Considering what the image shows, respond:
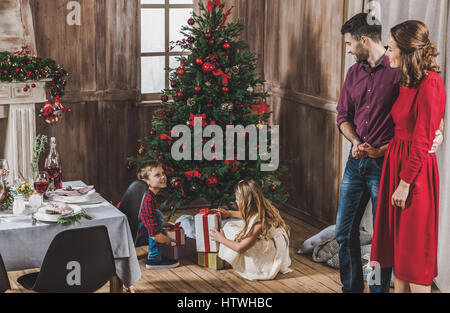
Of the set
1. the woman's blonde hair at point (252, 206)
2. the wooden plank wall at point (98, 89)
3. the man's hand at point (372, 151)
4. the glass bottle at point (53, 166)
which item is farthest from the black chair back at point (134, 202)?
the wooden plank wall at point (98, 89)

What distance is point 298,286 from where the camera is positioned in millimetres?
4367

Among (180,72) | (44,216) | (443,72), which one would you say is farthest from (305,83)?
(44,216)

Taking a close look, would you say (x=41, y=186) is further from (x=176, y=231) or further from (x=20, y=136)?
(x=20, y=136)

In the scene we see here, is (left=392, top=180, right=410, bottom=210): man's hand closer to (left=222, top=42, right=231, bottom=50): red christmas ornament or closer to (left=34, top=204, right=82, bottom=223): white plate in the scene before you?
(left=34, top=204, right=82, bottom=223): white plate

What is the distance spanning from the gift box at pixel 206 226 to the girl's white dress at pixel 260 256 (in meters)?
0.10

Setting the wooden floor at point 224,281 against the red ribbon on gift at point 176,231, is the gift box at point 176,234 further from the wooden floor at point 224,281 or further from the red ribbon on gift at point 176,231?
the wooden floor at point 224,281

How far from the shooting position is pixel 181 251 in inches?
188

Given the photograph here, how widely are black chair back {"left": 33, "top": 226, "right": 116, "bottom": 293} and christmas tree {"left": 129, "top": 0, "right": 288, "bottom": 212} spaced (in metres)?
1.76

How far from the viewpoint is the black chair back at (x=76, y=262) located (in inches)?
121

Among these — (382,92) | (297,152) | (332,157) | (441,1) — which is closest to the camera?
(382,92)

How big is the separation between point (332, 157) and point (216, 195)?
1.05 metres

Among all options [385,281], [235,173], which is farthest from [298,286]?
[235,173]

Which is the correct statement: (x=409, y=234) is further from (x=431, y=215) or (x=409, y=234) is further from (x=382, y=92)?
(x=382, y=92)

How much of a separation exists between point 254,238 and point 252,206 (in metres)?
0.21
